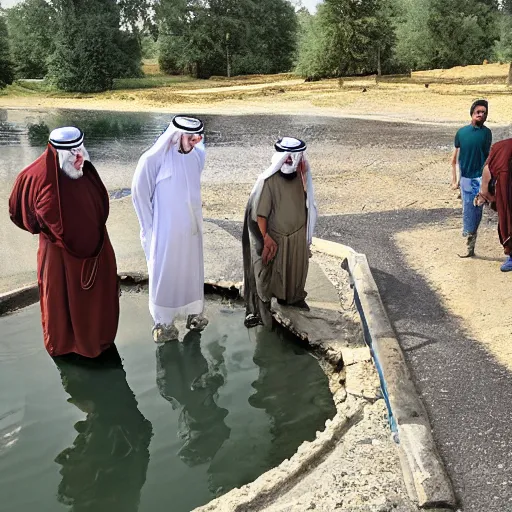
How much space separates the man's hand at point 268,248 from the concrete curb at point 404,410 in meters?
0.92

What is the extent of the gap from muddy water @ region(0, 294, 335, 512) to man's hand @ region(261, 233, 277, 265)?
718mm

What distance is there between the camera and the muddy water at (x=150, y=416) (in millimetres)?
3869

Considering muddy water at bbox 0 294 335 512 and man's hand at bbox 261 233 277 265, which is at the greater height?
man's hand at bbox 261 233 277 265

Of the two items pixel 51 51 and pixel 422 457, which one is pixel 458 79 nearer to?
pixel 51 51

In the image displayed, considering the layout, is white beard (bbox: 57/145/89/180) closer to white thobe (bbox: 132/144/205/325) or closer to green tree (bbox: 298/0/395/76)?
white thobe (bbox: 132/144/205/325)

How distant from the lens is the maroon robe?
21.0ft

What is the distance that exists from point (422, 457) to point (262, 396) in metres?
1.60

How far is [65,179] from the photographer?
468 cm

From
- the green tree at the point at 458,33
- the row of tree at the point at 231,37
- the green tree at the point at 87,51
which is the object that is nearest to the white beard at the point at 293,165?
the row of tree at the point at 231,37

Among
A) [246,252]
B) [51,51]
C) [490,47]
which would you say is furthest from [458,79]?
[246,252]

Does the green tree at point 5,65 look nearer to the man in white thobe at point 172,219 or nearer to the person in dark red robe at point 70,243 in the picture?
the man in white thobe at point 172,219

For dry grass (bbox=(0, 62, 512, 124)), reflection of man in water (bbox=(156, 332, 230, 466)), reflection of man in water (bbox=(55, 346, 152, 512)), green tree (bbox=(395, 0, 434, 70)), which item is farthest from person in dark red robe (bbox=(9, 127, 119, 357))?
green tree (bbox=(395, 0, 434, 70))

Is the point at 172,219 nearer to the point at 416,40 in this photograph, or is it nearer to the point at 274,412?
the point at 274,412

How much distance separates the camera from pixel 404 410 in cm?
404
